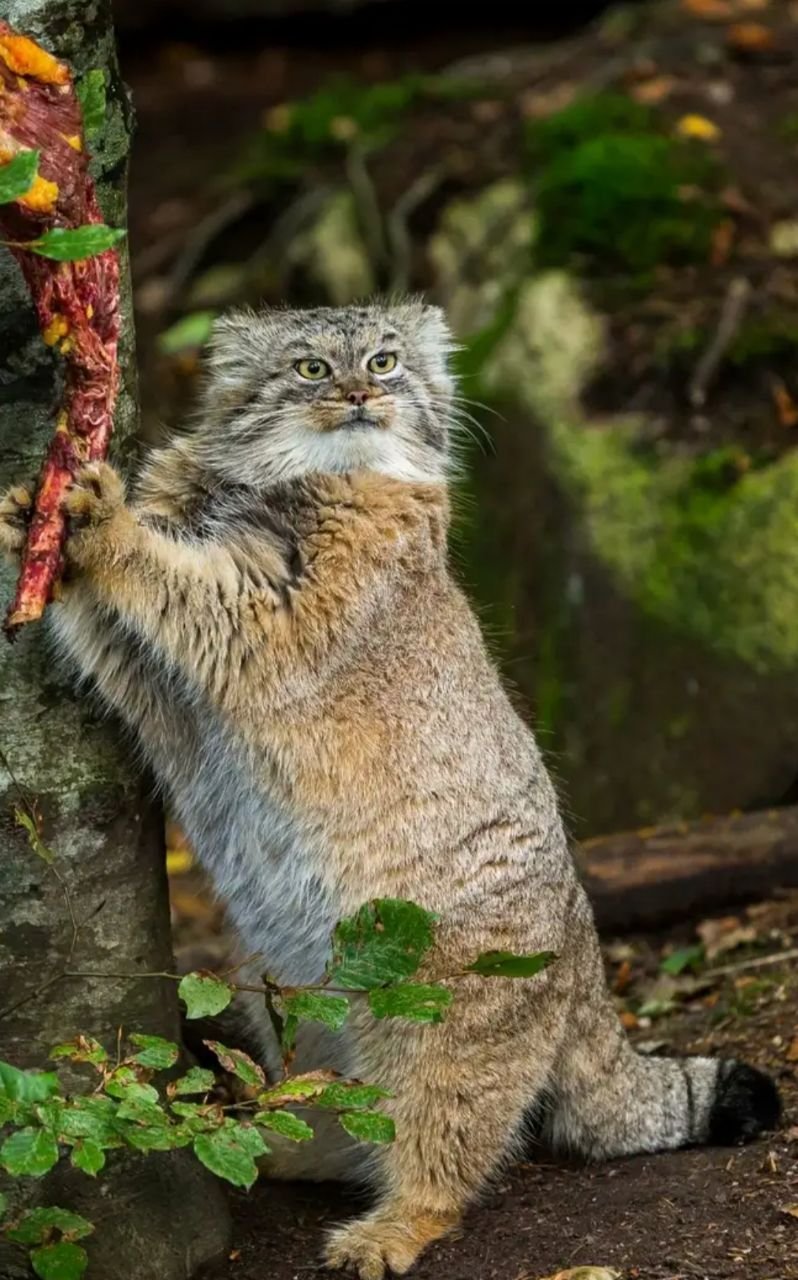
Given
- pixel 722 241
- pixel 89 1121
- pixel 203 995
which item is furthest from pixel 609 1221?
pixel 722 241

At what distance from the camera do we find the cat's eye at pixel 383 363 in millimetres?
6164

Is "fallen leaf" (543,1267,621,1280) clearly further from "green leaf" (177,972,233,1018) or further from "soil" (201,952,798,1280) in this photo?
"green leaf" (177,972,233,1018)

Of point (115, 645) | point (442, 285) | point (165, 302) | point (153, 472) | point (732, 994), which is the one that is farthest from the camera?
point (165, 302)

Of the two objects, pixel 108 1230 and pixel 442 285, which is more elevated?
pixel 442 285

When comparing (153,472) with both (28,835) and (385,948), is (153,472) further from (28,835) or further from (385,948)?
(385,948)

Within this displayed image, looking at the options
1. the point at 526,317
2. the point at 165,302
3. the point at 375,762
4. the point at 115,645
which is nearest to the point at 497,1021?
the point at 375,762

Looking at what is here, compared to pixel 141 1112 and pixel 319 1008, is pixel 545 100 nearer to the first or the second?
pixel 319 1008

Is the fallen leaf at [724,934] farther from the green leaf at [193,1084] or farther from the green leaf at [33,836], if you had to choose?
the green leaf at [33,836]

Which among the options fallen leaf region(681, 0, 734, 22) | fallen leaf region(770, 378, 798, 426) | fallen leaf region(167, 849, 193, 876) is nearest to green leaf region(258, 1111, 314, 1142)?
fallen leaf region(167, 849, 193, 876)

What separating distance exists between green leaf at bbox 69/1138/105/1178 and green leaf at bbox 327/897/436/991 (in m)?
0.73

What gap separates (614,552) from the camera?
10.2m

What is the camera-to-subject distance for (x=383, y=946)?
463 cm

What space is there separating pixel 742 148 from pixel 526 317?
1.93m

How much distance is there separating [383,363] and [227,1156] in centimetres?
283
